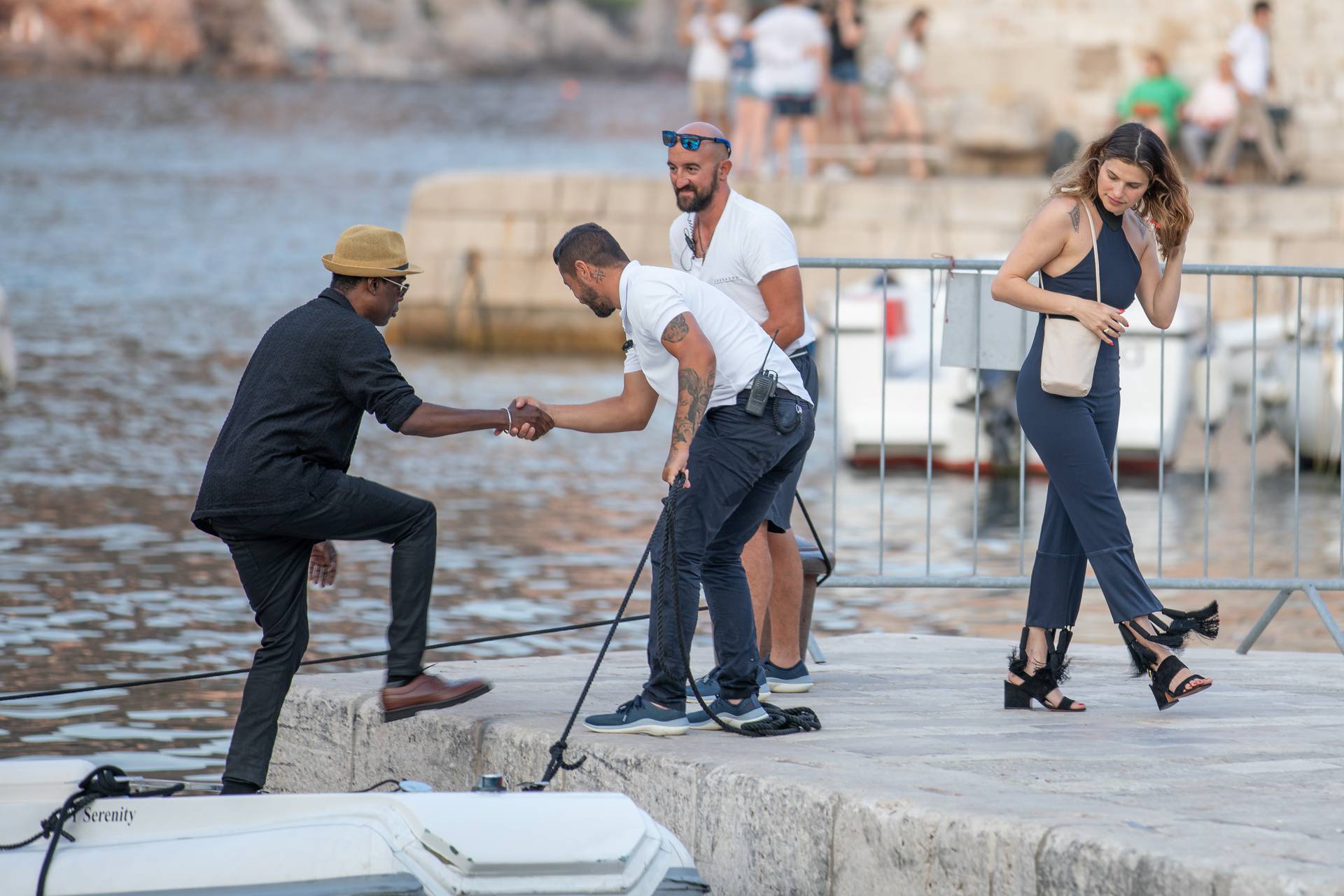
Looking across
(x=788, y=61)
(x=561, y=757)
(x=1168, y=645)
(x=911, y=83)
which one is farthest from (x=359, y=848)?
(x=911, y=83)

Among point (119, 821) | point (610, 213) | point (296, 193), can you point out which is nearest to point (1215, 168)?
point (610, 213)

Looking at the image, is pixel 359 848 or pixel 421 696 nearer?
pixel 359 848

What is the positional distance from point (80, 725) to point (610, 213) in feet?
43.6

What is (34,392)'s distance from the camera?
1731 cm

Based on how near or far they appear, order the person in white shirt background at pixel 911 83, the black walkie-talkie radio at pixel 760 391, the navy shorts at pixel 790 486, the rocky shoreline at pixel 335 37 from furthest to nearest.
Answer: the rocky shoreline at pixel 335 37
the person in white shirt background at pixel 911 83
the navy shorts at pixel 790 486
the black walkie-talkie radio at pixel 760 391

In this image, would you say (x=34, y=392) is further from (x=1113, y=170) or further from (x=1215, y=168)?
(x=1113, y=170)

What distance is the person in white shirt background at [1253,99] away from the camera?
1953 centimetres

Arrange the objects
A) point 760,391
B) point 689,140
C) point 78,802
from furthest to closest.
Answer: point 689,140
point 760,391
point 78,802

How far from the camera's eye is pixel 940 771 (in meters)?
5.24

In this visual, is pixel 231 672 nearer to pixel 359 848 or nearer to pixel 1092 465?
pixel 359 848

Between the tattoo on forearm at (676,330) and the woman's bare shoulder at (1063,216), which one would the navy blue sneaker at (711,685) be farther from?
the woman's bare shoulder at (1063,216)

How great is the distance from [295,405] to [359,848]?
1.26m

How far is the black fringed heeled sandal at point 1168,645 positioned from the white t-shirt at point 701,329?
3.87 feet

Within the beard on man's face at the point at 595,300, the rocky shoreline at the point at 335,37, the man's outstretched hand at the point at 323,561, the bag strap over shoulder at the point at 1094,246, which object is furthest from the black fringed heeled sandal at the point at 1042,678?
the rocky shoreline at the point at 335,37
